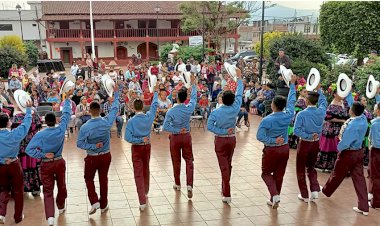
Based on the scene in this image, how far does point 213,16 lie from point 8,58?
1503cm

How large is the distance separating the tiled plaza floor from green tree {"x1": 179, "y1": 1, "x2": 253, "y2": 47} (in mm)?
22621

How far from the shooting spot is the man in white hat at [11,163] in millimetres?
5410

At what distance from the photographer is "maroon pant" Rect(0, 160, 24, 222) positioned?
18.2ft

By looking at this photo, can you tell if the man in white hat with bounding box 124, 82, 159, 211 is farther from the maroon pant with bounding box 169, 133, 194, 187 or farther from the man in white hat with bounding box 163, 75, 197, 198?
the maroon pant with bounding box 169, 133, 194, 187

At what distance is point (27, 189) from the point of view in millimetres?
6719

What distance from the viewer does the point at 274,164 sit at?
5914 mm

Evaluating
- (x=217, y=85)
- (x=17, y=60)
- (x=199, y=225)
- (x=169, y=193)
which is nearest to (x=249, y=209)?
(x=199, y=225)

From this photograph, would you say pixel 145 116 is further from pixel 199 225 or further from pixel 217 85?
pixel 217 85

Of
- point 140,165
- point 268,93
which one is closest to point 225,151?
point 140,165

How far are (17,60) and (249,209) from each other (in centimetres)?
2505

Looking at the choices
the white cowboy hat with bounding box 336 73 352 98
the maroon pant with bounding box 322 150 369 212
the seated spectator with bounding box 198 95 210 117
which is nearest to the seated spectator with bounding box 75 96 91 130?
the seated spectator with bounding box 198 95 210 117

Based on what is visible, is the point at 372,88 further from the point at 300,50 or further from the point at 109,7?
the point at 109,7

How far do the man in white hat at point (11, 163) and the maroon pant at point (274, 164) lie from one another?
11.6 ft

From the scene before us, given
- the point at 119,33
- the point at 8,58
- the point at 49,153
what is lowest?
the point at 49,153
